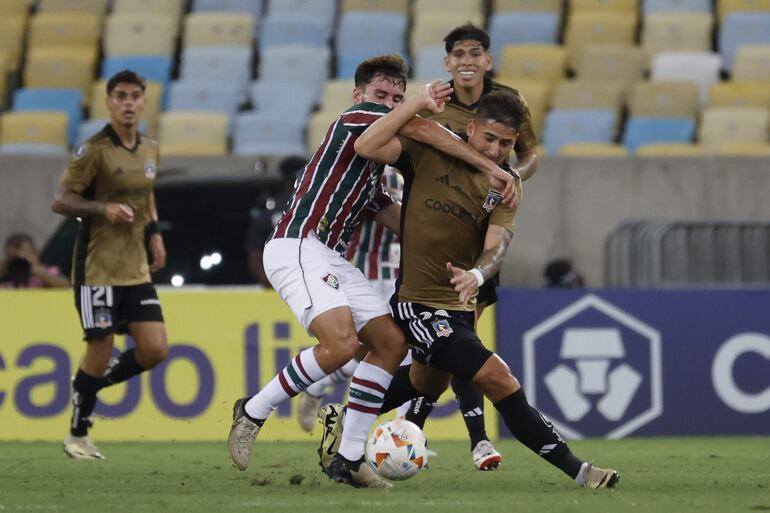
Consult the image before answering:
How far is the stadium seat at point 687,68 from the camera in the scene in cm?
1830

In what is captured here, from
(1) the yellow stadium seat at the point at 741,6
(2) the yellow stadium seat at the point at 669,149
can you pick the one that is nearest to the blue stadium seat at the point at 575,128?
(2) the yellow stadium seat at the point at 669,149

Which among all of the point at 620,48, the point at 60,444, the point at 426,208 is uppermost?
the point at 620,48

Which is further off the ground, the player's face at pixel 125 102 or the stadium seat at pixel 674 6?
the stadium seat at pixel 674 6

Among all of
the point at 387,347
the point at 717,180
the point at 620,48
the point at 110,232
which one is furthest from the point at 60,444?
the point at 620,48

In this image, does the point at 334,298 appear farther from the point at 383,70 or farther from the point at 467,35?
the point at 467,35

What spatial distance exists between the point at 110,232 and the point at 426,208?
9.95 ft

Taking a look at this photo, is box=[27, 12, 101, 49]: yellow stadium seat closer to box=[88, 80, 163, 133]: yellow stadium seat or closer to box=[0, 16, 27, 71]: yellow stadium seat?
box=[0, 16, 27, 71]: yellow stadium seat

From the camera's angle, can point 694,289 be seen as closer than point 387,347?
No

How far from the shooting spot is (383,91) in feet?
27.0

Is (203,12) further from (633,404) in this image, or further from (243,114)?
(633,404)

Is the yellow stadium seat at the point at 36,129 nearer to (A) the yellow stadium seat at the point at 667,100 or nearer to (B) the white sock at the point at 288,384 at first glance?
(A) the yellow stadium seat at the point at 667,100

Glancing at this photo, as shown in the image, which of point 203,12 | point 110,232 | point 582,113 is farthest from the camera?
point 203,12

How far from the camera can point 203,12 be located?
20.2 m

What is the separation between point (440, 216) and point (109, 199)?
10.0 ft
